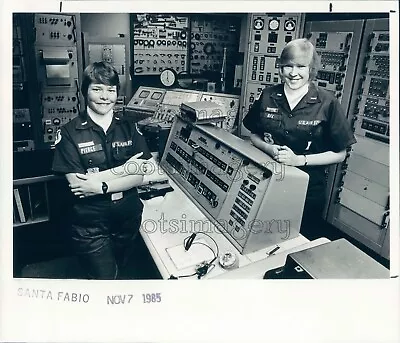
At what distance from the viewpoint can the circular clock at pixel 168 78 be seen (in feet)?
6.93

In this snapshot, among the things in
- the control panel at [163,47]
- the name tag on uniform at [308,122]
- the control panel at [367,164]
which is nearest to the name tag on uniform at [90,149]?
the name tag on uniform at [308,122]

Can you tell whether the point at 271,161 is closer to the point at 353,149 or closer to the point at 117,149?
the point at 117,149

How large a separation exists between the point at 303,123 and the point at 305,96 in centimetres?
8

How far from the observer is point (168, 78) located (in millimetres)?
2213

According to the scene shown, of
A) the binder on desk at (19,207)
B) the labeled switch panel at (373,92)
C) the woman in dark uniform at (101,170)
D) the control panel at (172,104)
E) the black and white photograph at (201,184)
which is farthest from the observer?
the control panel at (172,104)

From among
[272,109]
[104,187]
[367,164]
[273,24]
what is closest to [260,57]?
[273,24]

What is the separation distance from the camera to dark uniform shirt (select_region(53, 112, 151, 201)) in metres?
0.94

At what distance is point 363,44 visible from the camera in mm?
1671

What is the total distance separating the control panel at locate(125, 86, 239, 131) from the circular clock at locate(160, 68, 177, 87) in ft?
0.18

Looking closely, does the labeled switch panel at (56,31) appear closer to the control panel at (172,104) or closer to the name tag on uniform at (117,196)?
the control panel at (172,104)

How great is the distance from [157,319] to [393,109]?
0.76 metres

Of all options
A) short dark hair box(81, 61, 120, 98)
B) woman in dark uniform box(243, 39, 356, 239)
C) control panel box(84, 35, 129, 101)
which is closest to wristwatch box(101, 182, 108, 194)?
short dark hair box(81, 61, 120, 98)

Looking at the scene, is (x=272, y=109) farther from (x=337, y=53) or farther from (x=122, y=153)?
(x=337, y=53)

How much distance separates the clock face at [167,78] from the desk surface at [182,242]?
1.16m
